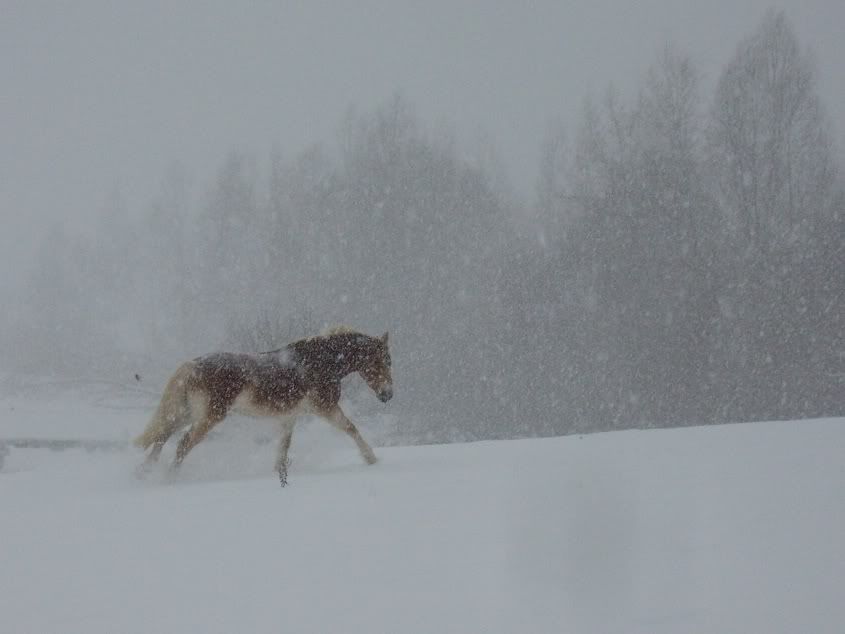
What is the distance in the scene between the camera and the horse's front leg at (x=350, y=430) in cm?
729

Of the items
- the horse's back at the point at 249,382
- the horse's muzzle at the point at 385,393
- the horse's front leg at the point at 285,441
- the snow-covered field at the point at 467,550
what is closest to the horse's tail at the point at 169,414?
the horse's back at the point at 249,382

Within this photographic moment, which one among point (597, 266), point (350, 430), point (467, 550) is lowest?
point (597, 266)

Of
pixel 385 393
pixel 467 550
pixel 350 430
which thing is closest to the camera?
pixel 467 550

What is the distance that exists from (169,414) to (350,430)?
1696 mm

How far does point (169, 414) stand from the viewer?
23.3ft

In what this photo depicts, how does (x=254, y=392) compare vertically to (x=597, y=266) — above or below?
above

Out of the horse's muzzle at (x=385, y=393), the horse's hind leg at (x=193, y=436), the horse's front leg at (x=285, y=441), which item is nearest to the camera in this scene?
the horse's front leg at (x=285, y=441)

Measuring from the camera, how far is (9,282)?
76.6m

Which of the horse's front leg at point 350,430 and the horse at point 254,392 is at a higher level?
the horse at point 254,392

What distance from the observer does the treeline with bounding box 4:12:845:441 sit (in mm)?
22047

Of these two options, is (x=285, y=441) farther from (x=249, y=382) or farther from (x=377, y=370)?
(x=377, y=370)

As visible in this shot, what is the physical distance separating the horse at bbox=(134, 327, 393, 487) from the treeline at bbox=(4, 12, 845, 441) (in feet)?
42.7

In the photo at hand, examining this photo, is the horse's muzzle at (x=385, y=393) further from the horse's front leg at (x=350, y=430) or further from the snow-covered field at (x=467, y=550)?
the snow-covered field at (x=467, y=550)

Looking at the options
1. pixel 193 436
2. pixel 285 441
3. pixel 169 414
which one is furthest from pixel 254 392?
pixel 169 414
